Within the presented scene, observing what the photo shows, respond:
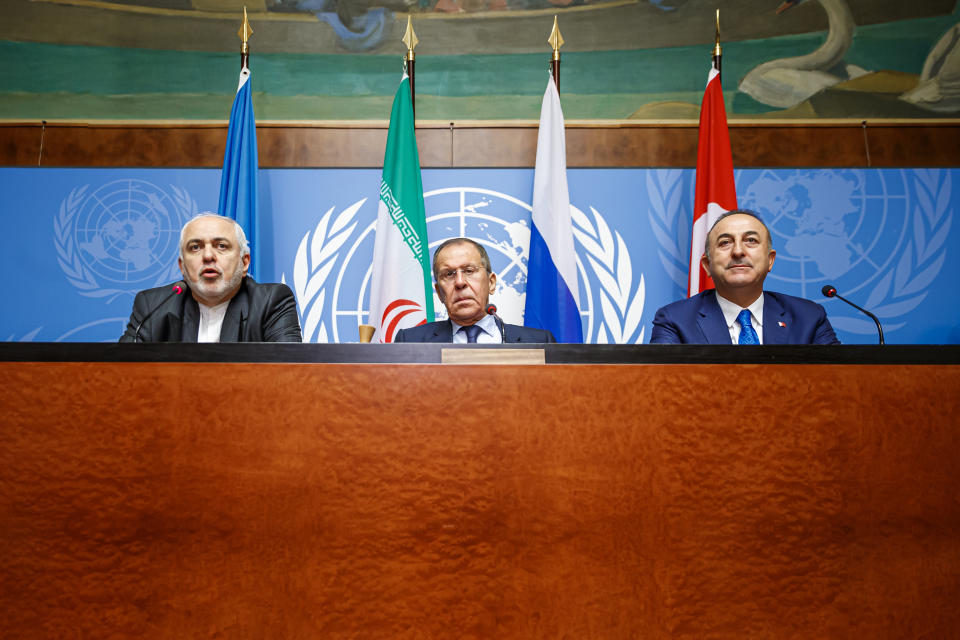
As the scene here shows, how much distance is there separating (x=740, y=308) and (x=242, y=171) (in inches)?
96.1

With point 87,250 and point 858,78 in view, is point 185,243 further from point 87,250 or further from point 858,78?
point 858,78

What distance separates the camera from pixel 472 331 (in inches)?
97.9

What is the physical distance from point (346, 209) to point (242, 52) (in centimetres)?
96

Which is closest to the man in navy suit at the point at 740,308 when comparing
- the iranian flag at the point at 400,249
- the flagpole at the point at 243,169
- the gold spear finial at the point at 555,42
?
the iranian flag at the point at 400,249

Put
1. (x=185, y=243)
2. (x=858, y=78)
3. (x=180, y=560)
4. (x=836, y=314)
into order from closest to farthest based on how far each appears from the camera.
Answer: (x=180, y=560) → (x=185, y=243) → (x=836, y=314) → (x=858, y=78)

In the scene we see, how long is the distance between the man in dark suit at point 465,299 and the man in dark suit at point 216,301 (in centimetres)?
54

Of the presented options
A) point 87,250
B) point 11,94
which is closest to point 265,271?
point 87,250

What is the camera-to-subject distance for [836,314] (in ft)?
10.7

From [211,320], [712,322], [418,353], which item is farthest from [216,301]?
[712,322]

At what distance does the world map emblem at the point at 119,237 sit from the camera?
336 cm

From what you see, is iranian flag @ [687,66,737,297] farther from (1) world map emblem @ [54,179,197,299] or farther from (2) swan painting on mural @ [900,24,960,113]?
(1) world map emblem @ [54,179,197,299]

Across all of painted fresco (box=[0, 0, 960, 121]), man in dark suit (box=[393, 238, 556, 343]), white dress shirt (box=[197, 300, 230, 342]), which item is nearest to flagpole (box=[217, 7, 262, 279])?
painted fresco (box=[0, 0, 960, 121])

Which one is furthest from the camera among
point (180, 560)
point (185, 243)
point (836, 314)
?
point (836, 314)

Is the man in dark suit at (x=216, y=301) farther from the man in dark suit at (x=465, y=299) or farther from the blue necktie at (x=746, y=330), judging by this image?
the blue necktie at (x=746, y=330)
